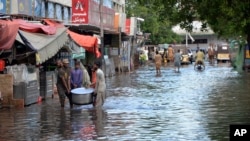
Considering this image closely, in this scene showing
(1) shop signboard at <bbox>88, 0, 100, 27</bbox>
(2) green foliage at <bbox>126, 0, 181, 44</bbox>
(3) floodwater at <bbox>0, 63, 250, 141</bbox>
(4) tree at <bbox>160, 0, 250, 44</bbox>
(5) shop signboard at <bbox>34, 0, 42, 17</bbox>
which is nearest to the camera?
(4) tree at <bbox>160, 0, 250, 44</bbox>

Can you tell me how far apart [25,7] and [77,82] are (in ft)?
22.7

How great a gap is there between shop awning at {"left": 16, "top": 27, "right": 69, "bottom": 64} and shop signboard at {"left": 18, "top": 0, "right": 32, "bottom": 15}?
3190 millimetres

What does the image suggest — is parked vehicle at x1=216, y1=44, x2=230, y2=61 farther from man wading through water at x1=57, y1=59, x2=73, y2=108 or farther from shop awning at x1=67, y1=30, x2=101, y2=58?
man wading through water at x1=57, y1=59, x2=73, y2=108

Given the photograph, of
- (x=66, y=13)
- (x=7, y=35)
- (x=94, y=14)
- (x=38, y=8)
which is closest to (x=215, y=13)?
(x=7, y=35)

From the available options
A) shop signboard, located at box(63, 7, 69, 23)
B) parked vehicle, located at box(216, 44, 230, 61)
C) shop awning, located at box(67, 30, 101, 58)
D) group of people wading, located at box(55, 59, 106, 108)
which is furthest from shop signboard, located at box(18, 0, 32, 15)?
parked vehicle, located at box(216, 44, 230, 61)

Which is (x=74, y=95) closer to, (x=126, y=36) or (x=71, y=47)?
(x=71, y=47)

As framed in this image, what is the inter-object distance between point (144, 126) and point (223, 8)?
418 centimetres

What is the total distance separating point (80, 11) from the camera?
33.2 meters

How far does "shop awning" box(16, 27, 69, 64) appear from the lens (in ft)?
66.6

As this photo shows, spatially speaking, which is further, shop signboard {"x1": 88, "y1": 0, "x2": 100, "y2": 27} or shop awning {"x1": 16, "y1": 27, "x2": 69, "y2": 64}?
shop signboard {"x1": 88, "y1": 0, "x2": 100, "y2": 27}

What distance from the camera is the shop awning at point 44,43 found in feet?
66.6

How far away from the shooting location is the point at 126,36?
5303cm

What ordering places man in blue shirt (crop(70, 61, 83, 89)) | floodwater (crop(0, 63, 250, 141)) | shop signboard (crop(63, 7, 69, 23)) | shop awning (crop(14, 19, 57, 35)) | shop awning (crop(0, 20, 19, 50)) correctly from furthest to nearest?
shop signboard (crop(63, 7, 69, 23)) → shop awning (crop(14, 19, 57, 35)) → man in blue shirt (crop(70, 61, 83, 89)) → shop awning (crop(0, 20, 19, 50)) → floodwater (crop(0, 63, 250, 141))

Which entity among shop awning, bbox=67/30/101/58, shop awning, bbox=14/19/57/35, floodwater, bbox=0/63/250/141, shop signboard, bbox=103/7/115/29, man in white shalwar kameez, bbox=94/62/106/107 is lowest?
floodwater, bbox=0/63/250/141
